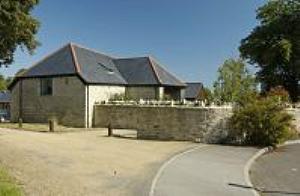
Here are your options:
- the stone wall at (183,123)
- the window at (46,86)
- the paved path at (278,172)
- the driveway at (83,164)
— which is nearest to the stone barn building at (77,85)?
the window at (46,86)

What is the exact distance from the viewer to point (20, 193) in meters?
12.4

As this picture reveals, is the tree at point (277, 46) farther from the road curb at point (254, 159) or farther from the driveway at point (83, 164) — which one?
the driveway at point (83, 164)

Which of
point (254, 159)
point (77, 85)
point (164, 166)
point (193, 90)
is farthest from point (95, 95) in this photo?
point (193, 90)

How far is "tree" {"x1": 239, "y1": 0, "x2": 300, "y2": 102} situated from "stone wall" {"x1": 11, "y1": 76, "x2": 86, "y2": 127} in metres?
24.3

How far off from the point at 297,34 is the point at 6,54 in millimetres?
37152

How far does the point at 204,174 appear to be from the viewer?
56.7 ft

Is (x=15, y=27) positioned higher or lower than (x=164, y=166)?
higher

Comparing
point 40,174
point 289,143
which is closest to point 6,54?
point 40,174

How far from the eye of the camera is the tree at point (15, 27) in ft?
74.2

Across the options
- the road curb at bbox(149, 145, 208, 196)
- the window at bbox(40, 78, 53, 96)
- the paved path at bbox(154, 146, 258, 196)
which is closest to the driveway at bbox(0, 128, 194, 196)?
the road curb at bbox(149, 145, 208, 196)

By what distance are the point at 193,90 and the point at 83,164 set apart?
55648mm

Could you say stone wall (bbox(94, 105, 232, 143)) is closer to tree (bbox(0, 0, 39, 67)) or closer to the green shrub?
the green shrub

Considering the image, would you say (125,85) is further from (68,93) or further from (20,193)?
(20,193)

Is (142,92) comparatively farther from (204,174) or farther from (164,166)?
(204,174)
